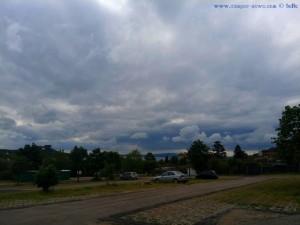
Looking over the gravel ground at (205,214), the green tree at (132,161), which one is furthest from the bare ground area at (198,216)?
the green tree at (132,161)

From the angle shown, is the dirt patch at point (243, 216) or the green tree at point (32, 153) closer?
the dirt patch at point (243, 216)

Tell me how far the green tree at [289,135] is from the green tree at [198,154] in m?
31.3

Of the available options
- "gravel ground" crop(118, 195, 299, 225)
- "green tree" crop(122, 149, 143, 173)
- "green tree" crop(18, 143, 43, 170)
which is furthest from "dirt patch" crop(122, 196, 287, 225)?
"green tree" crop(18, 143, 43, 170)

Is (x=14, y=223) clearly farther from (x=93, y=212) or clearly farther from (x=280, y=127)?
(x=280, y=127)

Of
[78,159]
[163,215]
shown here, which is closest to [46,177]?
[163,215]

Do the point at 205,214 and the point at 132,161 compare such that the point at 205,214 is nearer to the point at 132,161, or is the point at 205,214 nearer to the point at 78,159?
the point at 78,159

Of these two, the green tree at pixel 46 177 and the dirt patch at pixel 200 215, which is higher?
the green tree at pixel 46 177

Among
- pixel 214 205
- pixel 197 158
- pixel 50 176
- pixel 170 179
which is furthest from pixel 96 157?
pixel 214 205

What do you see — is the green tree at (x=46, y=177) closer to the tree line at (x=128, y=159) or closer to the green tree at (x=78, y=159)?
the tree line at (x=128, y=159)

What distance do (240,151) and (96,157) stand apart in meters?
70.4

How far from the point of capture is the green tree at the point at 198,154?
62.5 metres

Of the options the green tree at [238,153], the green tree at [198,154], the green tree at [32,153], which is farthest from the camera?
the green tree at [238,153]

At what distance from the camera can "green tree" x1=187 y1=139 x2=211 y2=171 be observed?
2462 inches

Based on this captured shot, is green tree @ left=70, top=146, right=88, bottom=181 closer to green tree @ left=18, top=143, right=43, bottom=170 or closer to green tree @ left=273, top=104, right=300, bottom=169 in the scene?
green tree @ left=18, top=143, right=43, bottom=170
